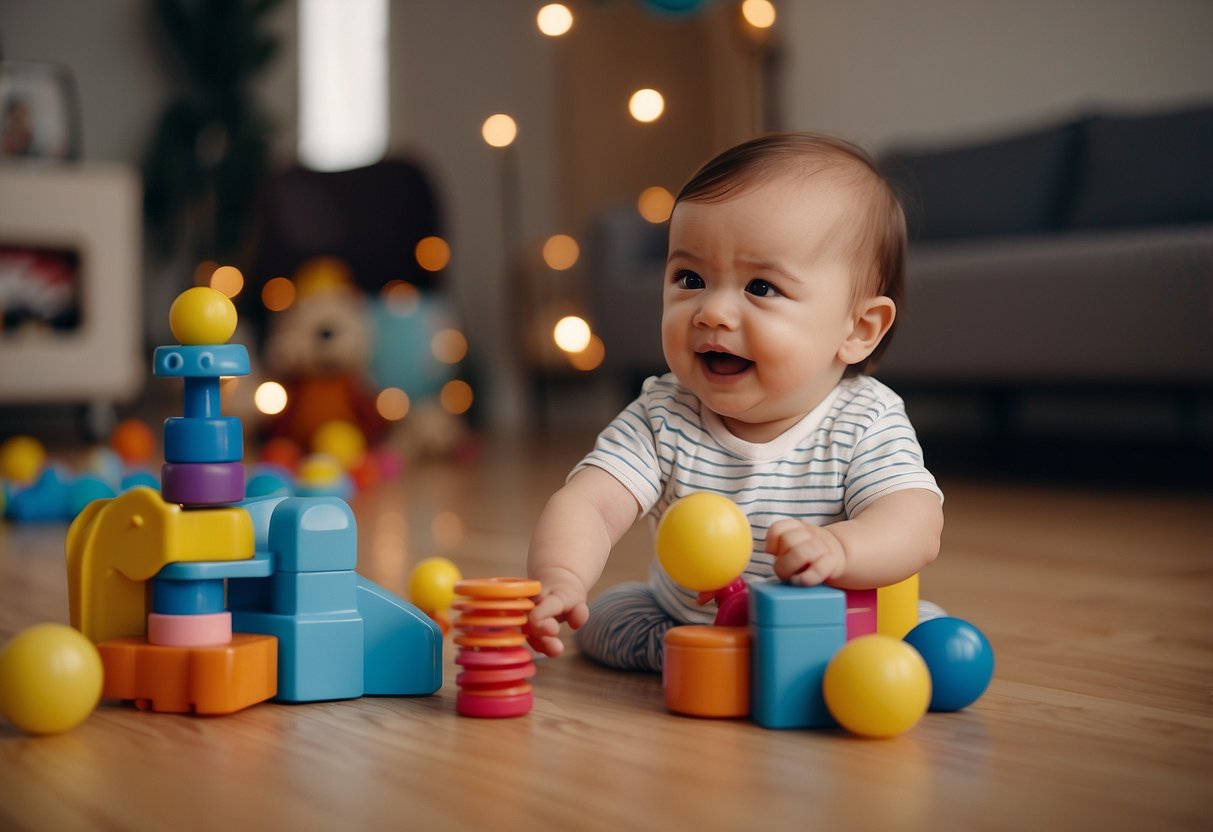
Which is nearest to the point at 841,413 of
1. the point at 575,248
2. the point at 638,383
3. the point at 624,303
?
the point at 624,303

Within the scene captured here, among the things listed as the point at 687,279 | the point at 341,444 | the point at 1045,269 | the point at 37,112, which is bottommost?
the point at 341,444

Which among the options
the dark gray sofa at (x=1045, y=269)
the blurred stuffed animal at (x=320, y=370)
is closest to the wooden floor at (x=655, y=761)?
the dark gray sofa at (x=1045, y=269)

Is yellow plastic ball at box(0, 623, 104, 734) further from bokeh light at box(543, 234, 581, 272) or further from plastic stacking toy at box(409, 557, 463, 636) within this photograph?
bokeh light at box(543, 234, 581, 272)

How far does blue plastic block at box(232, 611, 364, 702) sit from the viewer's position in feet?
2.81

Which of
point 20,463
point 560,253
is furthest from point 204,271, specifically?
point 20,463

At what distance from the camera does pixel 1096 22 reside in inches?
125

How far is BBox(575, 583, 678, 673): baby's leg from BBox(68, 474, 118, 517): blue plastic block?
1.09 meters

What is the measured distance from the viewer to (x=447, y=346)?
3479mm

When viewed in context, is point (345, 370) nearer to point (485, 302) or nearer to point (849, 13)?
point (485, 302)

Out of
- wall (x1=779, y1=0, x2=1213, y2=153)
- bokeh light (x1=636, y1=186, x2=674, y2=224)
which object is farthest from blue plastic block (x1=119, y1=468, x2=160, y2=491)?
wall (x1=779, y1=0, x2=1213, y2=153)

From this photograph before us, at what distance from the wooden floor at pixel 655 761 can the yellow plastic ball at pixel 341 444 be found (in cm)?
151

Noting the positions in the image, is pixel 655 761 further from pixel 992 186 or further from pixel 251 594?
pixel 992 186

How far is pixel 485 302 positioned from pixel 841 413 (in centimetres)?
381

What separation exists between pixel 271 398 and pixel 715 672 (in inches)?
96.4
